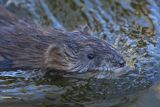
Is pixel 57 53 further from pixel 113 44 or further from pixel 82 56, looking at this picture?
pixel 113 44

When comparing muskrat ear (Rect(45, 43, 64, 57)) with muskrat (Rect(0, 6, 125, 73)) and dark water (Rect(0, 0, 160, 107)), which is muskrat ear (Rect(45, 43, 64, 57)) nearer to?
muskrat (Rect(0, 6, 125, 73))

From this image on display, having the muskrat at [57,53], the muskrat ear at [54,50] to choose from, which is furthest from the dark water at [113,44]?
the muskrat ear at [54,50]

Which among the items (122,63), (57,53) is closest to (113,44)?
(122,63)

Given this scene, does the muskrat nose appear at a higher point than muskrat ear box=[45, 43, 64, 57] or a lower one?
lower

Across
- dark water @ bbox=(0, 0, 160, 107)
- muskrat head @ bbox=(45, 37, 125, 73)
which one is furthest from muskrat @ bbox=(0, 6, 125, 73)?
dark water @ bbox=(0, 0, 160, 107)

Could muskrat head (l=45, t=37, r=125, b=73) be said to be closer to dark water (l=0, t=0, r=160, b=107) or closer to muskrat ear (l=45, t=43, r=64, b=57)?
muskrat ear (l=45, t=43, r=64, b=57)

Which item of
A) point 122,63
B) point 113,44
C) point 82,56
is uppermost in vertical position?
point 113,44

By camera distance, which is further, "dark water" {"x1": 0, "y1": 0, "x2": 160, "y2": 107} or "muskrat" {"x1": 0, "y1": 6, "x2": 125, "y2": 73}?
"muskrat" {"x1": 0, "y1": 6, "x2": 125, "y2": 73}

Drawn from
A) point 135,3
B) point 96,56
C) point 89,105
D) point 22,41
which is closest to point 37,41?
point 22,41
